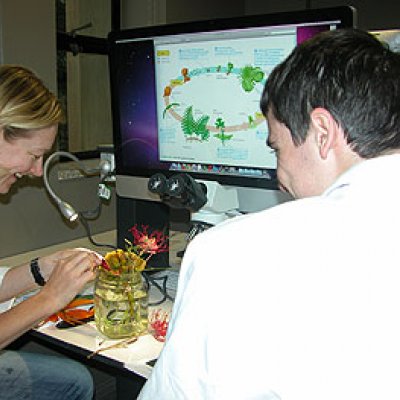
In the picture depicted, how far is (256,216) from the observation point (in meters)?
0.64

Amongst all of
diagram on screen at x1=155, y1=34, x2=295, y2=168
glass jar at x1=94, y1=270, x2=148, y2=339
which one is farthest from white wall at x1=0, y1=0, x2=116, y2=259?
glass jar at x1=94, y1=270, x2=148, y2=339

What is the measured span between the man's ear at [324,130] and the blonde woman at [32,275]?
64 centimetres

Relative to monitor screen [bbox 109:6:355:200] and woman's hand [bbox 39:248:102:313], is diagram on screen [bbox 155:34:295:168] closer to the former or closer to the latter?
monitor screen [bbox 109:6:355:200]

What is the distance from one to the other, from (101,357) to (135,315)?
123 mm

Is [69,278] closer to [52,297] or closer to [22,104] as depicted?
[52,297]

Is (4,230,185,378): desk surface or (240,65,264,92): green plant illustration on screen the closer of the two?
(4,230,185,378): desk surface

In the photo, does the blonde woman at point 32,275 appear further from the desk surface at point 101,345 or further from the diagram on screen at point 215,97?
the diagram on screen at point 215,97

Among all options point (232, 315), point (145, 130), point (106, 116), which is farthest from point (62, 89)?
point (232, 315)

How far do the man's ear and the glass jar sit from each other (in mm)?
565

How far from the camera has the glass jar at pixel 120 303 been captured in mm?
1145

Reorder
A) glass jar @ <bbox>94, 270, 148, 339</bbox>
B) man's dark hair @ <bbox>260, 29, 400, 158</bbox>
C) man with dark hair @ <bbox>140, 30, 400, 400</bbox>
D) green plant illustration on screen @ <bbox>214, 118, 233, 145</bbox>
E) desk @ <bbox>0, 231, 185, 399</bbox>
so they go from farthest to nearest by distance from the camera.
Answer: green plant illustration on screen @ <bbox>214, 118, 233, 145</bbox> → glass jar @ <bbox>94, 270, 148, 339</bbox> → desk @ <bbox>0, 231, 185, 399</bbox> → man's dark hair @ <bbox>260, 29, 400, 158</bbox> → man with dark hair @ <bbox>140, 30, 400, 400</bbox>

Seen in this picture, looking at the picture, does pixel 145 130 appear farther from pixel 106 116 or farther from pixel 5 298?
pixel 106 116

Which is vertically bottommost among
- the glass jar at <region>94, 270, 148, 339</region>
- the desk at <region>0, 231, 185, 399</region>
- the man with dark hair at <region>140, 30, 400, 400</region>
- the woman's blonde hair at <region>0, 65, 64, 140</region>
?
the desk at <region>0, 231, 185, 399</region>

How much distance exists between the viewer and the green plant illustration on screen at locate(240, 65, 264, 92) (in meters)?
1.22
